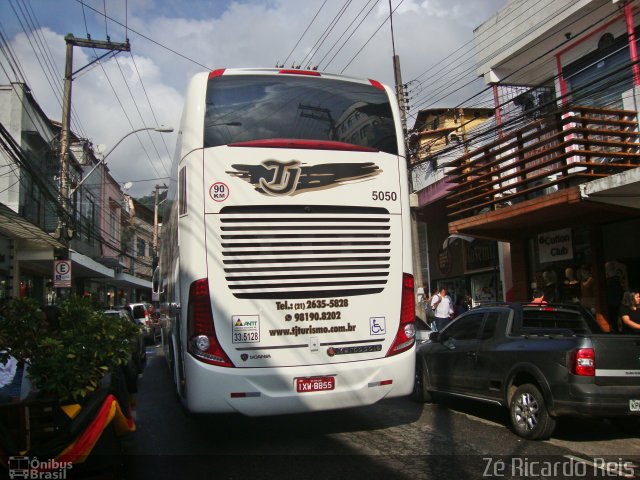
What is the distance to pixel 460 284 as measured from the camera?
19250mm

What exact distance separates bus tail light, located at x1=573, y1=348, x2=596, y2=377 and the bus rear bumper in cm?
204

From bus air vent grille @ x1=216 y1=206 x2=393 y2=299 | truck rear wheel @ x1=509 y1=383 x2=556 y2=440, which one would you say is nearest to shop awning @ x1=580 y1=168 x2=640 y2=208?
truck rear wheel @ x1=509 y1=383 x2=556 y2=440

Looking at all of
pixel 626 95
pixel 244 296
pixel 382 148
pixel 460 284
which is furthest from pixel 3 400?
pixel 460 284

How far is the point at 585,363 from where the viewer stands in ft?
19.5

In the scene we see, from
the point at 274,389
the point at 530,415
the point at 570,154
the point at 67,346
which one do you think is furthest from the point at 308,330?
the point at 570,154

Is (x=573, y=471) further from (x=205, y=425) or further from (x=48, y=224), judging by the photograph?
(x=48, y=224)

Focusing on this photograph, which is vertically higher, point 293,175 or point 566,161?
point 566,161

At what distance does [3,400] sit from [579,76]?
13653mm

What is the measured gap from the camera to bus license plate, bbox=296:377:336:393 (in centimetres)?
556

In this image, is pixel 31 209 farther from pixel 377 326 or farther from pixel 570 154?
pixel 377 326

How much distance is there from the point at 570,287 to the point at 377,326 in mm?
9190

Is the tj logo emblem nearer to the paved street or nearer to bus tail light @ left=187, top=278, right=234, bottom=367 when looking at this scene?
bus tail light @ left=187, top=278, right=234, bottom=367

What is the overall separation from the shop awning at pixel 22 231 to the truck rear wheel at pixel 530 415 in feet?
37.5

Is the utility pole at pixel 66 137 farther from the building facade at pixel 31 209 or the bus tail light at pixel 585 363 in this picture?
the bus tail light at pixel 585 363
